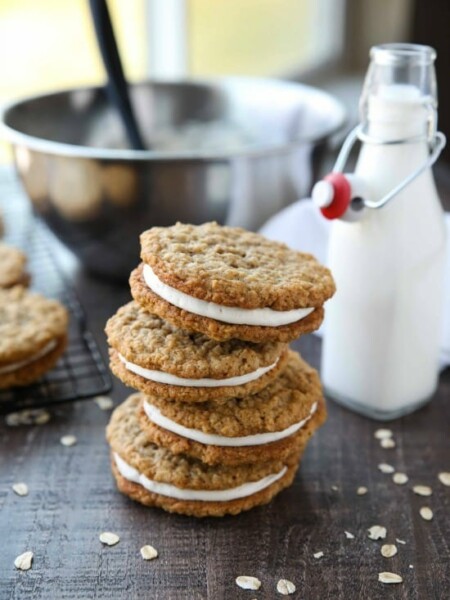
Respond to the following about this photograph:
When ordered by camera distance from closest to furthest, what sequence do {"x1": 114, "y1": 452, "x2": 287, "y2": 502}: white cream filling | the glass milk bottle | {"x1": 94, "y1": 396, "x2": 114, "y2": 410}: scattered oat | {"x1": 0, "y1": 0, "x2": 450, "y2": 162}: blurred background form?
{"x1": 114, "y1": 452, "x2": 287, "y2": 502}: white cream filling < the glass milk bottle < {"x1": 94, "y1": 396, "x2": 114, "y2": 410}: scattered oat < {"x1": 0, "y1": 0, "x2": 450, "y2": 162}: blurred background

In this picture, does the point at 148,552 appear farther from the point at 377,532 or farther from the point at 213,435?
the point at 377,532

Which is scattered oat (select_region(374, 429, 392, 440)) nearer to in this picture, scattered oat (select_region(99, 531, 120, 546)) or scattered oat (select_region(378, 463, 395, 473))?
scattered oat (select_region(378, 463, 395, 473))

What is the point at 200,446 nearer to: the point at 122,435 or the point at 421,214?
the point at 122,435

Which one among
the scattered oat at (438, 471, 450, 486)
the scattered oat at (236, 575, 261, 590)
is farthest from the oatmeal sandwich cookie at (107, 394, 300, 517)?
the scattered oat at (438, 471, 450, 486)

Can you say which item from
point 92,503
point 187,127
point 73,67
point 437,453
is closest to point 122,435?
point 92,503

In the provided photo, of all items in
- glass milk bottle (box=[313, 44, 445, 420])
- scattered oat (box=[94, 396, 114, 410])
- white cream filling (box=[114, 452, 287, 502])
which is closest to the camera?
white cream filling (box=[114, 452, 287, 502])

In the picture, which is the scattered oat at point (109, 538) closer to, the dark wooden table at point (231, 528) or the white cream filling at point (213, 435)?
the dark wooden table at point (231, 528)

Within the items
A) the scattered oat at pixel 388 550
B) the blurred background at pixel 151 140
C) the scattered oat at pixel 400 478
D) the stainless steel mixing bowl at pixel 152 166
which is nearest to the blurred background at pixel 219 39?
the blurred background at pixel 151 140
